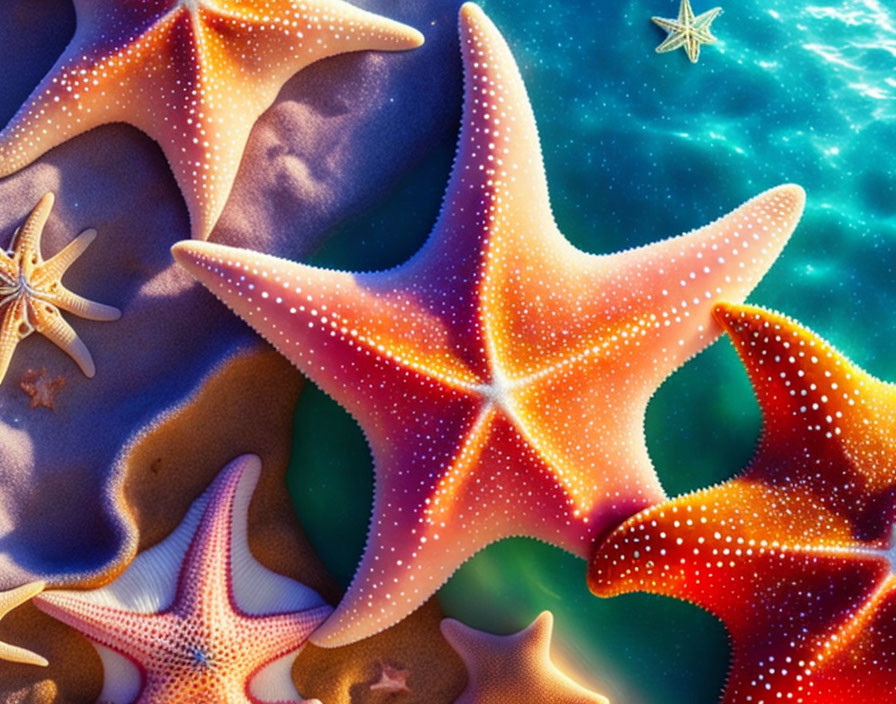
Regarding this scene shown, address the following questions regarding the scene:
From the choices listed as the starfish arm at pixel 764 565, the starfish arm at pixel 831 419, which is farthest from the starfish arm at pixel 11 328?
the starfish arm at pixel 831 419

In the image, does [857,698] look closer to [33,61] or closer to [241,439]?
[241,439]

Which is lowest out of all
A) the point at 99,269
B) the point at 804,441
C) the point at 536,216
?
the point at 99,269

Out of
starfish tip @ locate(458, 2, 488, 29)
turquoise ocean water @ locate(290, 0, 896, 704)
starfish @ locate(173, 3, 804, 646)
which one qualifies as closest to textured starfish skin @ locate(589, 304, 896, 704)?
starfish @ locate(173, 3, 804, 646)

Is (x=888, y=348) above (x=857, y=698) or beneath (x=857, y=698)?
above

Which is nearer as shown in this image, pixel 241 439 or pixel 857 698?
pixel 857 698

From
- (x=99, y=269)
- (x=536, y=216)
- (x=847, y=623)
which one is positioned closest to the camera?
(x=847, y=623)

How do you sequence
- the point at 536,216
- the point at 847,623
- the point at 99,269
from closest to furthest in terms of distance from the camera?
the point at 847,623 → the point at 536,216 → the point at 99,269

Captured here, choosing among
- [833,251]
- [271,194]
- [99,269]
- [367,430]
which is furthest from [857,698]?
[99,269]

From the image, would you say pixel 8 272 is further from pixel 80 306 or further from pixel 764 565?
pixel 764 565
